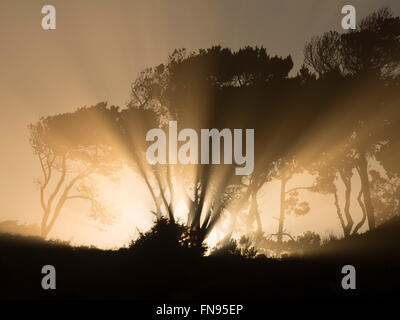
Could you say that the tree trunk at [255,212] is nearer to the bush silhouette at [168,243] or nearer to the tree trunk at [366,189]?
the tree trunk at [366,189]

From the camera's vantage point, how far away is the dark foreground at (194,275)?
9.75 m

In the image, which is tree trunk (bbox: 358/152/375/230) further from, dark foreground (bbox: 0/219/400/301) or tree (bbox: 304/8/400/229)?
dark foreground (bbox: 0/219/400/301)

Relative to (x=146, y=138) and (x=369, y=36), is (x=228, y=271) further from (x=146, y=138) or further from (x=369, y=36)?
(x=369, y=36)

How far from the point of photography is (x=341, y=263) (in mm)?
12164

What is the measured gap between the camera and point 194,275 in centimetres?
1205

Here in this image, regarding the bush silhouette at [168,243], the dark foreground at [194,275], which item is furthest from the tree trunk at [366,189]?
the bush silhouette at [168,243]

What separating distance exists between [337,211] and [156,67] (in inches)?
669

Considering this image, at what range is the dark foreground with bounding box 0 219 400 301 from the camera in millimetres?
9750

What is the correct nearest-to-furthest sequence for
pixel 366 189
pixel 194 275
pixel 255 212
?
pixel 194 275 → pixel 366 189 → pixel 255 212

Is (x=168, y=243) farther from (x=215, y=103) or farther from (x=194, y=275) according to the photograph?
(x=215, y=103)

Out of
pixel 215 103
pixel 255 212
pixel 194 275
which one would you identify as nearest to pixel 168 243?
pixel 194 275

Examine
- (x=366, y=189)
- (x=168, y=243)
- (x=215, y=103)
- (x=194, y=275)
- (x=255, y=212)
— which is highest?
(x=215, y=103)

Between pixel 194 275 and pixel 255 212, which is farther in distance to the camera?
pixel 255 212

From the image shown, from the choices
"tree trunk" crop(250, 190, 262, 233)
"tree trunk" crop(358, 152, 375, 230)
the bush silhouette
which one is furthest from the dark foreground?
"tree trunk" crop(250, 190, 262, 233)
